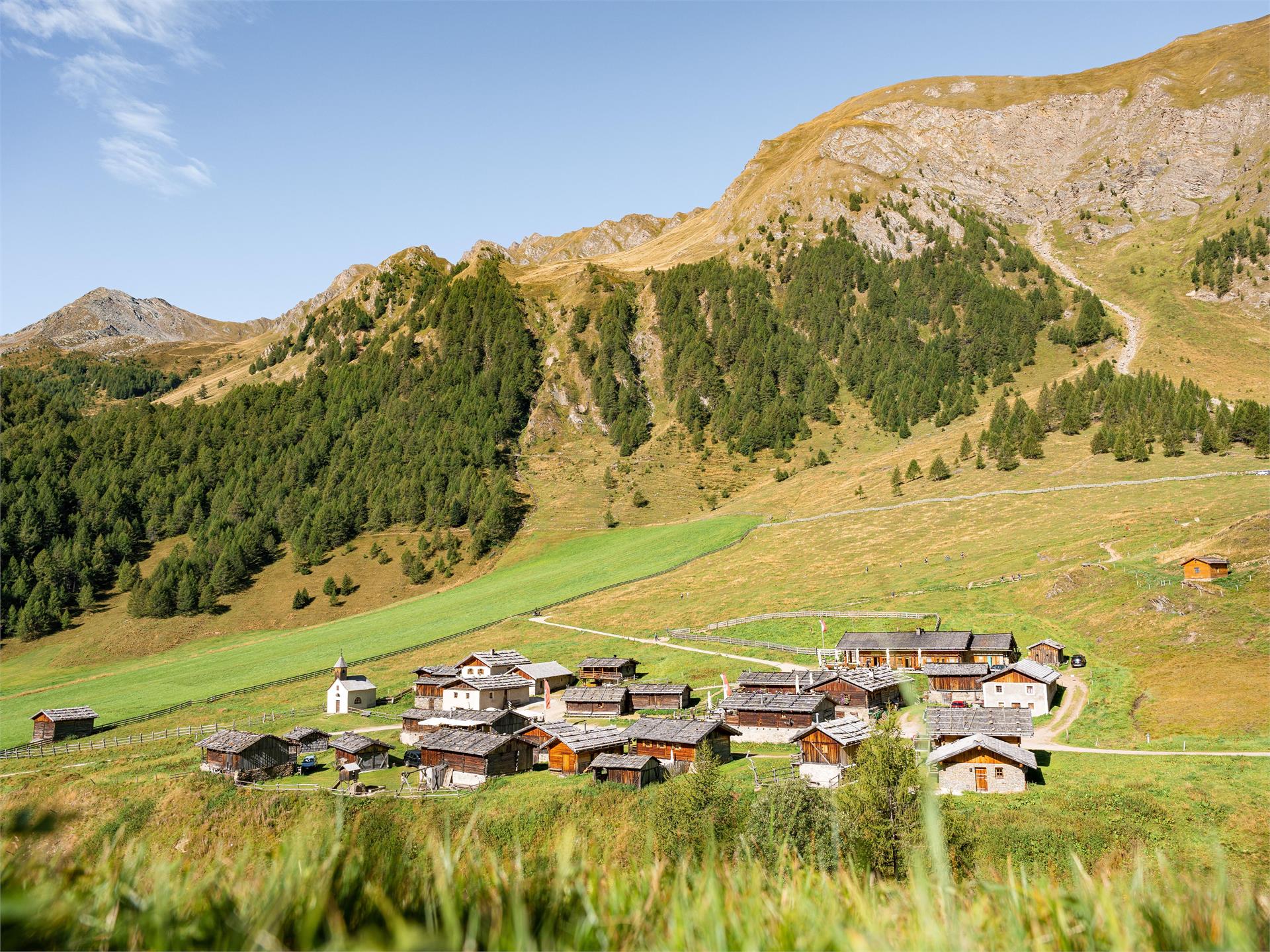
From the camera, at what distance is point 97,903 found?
2.60 meters

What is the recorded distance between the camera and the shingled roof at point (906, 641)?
73.2 metres

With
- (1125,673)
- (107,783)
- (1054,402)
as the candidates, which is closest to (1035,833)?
(1125,673)

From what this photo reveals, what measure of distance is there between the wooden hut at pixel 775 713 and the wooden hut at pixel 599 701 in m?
11.7

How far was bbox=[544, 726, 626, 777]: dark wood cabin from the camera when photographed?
5719 cm

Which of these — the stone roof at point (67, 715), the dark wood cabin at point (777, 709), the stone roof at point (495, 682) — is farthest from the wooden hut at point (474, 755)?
the stone roof at point (67, 715)

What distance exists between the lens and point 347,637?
116m

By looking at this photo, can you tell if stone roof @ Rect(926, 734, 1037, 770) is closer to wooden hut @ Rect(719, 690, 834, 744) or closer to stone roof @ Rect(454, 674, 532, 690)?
wooden hut @ Rect(719, 690, 834, 744)

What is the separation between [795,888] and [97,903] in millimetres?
2770

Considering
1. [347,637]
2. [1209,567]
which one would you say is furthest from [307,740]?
[1209,567]

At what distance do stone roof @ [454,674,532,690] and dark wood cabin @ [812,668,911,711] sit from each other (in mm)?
32039

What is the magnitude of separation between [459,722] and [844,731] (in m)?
33.2

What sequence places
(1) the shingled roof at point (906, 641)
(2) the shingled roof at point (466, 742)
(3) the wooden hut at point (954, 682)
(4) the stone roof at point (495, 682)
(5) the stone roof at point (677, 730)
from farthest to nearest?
(4) the stone roof at point (495, 682), (1) the shingled roof at point (906, 641), (3) the wooden hut at point (954, 682), (2) the shingled roof at point (466, 742), (5) the stone roof at point (677, 730)

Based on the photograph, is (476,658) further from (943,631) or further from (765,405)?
(765,405)

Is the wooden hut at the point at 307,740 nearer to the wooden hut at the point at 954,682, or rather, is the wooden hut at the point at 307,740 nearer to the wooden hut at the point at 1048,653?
the wooden hut at the point at 954,682
